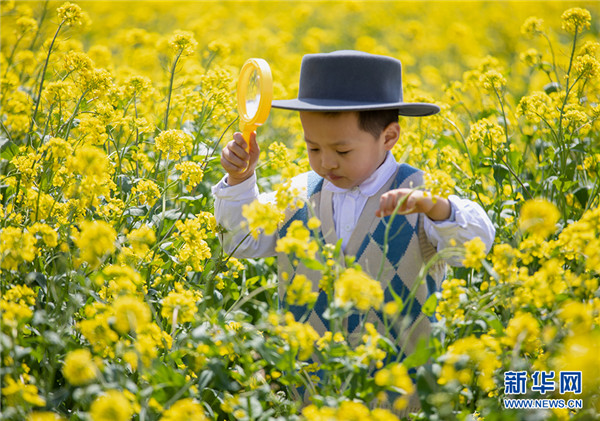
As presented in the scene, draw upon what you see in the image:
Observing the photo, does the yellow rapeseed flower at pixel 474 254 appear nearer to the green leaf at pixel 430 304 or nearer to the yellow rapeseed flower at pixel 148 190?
the green leaf at pixel 430 304

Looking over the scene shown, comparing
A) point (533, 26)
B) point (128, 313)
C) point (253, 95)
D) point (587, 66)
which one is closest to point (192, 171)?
point (253, 95)

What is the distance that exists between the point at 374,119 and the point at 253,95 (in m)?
0.38

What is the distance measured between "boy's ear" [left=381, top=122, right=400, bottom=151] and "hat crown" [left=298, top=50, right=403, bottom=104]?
8cm

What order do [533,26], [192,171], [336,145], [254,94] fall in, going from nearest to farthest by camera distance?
[336,145] < [254,94] < [192,171] < [533,26]

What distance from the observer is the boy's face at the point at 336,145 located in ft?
6.96

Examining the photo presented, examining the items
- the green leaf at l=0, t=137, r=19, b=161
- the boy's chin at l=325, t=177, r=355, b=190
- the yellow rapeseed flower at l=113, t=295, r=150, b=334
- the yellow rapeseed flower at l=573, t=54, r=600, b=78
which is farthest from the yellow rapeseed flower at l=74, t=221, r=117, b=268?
the yellow rapeseed flower at l=573, t=54, r=600, b=78

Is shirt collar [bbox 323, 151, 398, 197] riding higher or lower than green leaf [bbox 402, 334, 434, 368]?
higher

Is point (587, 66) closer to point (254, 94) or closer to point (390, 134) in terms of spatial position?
point (390, 134)

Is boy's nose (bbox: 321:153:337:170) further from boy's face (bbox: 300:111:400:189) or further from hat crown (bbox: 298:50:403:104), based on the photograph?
hat crown (bbox: 298:50:403:104)

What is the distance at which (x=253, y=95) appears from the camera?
2244mm

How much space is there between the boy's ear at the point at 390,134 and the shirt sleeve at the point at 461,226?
0.29m

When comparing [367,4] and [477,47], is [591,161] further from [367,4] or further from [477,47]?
[367,4]

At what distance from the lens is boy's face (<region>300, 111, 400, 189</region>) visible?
6.96 ft

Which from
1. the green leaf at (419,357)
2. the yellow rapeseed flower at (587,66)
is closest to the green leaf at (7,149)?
the green leaf at (419,357)
